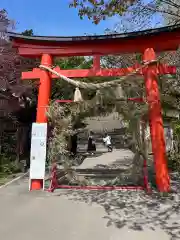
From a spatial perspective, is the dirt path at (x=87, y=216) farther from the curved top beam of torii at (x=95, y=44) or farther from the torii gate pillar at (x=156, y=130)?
the curved top beam of torii at (x=95, y=44)

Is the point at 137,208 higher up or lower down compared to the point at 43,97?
lower down

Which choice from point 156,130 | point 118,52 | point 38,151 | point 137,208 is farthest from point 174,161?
point 38,151

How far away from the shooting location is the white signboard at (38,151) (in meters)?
8.36

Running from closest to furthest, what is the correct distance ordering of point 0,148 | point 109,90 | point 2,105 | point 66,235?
point 66,235
point 109,90
point 2,105
point 0,148

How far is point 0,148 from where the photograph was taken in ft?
40.5

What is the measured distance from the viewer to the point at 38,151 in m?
8.45

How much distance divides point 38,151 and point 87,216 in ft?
10.0

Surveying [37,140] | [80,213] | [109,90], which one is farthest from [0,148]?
[80,213]

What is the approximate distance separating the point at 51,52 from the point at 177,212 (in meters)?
5.81

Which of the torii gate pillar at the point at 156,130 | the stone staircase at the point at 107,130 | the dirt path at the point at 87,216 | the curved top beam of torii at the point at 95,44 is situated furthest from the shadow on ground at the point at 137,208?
the curved top beam of torii at the point at 95,44

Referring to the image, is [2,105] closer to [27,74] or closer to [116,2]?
[27,74]

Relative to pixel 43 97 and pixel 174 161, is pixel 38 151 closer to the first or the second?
pixel 43 97

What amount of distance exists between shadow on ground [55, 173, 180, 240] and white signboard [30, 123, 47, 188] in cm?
84

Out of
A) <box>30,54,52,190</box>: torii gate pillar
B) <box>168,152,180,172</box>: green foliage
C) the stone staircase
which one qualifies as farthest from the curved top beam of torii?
<box>168,152,180,172</box>: green foliage
